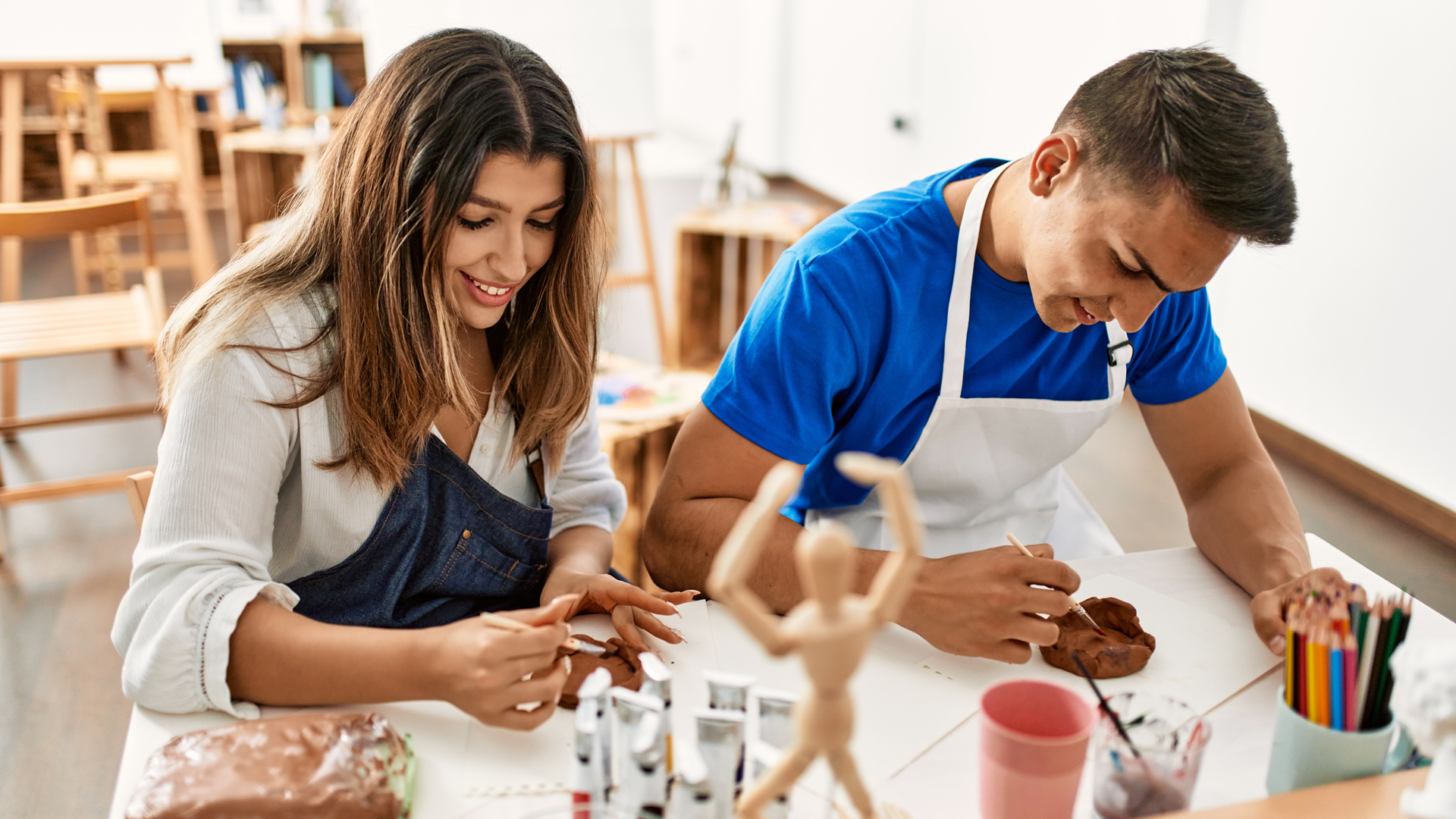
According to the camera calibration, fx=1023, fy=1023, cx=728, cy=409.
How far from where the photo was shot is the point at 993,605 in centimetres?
102

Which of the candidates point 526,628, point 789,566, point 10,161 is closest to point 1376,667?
point 789,566

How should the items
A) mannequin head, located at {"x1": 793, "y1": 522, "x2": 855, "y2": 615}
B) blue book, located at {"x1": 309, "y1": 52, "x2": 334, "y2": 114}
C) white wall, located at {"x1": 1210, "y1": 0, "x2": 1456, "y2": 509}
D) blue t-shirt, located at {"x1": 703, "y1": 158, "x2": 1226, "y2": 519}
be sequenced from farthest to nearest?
blue book, located at {"x1": 309, "y1": 52, "x2": 334, "y2": 114}, white wall, located at {"x1": 1210, "y1": 0, "x2": 1456, "y2": 509}, blue t-shirt, located at {"x1": 703, "y1": 158, "x2": 1226, "y2": 519}, mannequin head, located at {"x1": 793, "y1": 522, "x2": 855, "y2": 615}

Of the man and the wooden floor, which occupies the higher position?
the man

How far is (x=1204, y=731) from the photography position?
0.80m

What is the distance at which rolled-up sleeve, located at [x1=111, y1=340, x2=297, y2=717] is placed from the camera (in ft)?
2.94

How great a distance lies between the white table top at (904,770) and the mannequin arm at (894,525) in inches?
13.0

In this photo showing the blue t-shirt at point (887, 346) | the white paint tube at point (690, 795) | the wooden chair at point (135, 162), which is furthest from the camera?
the wooden chair at point (135, 162)

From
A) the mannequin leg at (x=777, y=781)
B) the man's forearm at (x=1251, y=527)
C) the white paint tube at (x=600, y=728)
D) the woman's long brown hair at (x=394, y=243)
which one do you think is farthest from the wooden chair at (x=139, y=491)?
the man's forearm at (x=1251, y=527)

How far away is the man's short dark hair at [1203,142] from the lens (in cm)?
103

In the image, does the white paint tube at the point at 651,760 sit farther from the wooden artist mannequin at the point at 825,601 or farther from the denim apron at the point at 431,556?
the denim apron at the point at 431,556

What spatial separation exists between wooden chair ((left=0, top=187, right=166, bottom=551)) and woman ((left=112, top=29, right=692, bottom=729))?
5.80ft

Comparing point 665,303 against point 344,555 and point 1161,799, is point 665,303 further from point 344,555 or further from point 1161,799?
point 1161,799

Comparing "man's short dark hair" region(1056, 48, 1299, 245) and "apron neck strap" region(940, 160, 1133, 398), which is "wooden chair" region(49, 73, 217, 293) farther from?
"man's short dark hair" region(1056, 48, 1299, 245)

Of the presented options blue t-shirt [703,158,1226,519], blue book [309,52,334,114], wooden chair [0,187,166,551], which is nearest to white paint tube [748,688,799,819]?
blue t-shirt [703,158,1226,519]
